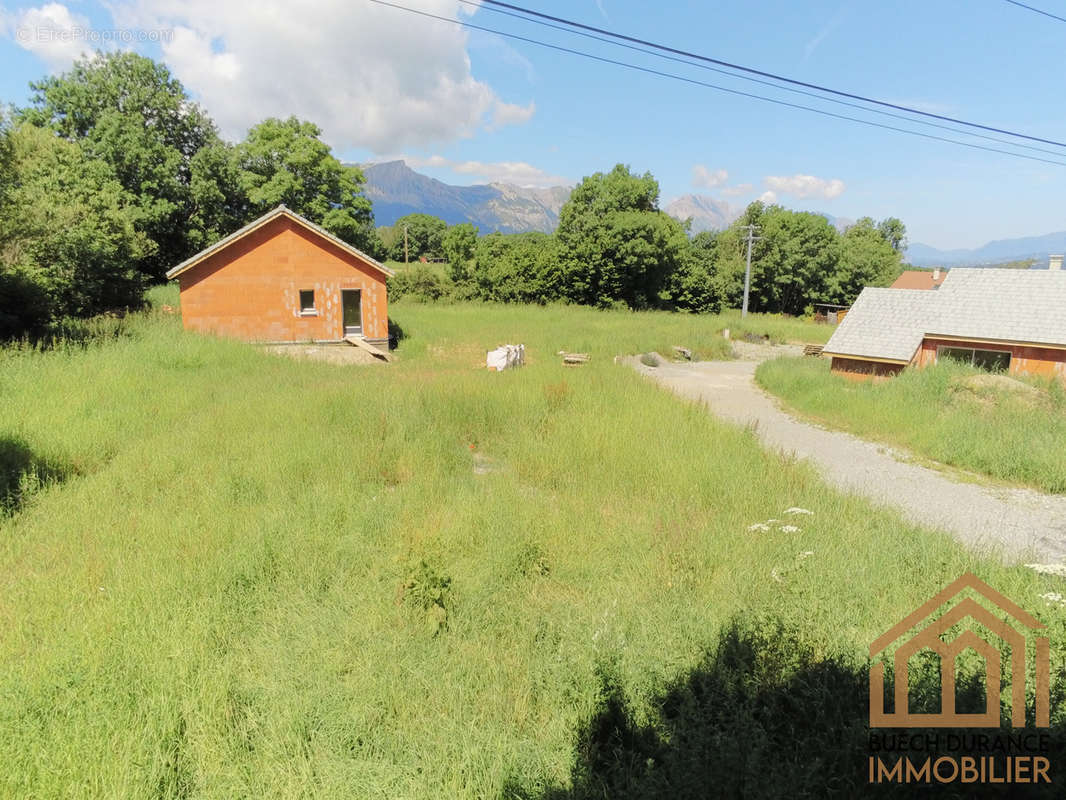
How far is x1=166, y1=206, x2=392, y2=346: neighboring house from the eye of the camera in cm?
1806

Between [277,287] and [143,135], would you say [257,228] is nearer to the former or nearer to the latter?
[277,287]

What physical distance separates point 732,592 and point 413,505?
3.41 m

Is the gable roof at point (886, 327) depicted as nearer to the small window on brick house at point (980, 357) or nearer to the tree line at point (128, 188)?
the small window on brick house at point (980, 357)

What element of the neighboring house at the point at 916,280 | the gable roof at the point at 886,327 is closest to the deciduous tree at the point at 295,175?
the gable roof at the point at 886,327

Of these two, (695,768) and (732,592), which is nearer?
(695,768)

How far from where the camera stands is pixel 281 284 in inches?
740

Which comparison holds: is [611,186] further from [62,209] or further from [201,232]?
[62,209]

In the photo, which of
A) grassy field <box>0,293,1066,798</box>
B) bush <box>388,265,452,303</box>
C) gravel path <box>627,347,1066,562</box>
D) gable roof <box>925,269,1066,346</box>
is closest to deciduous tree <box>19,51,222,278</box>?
bush <box>388,265,452,303</box>

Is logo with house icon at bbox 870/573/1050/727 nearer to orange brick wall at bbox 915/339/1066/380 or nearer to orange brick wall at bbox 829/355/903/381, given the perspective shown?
orange brick wall at bbox 829/355/903/381

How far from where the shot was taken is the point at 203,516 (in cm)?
543

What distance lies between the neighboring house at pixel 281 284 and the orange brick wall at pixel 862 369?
1581 cm

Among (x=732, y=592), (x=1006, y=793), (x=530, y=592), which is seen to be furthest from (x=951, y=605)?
(x=530, y=592)

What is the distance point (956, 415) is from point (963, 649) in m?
10.1

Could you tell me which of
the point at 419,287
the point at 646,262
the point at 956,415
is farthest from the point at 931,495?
the point at 419,287
